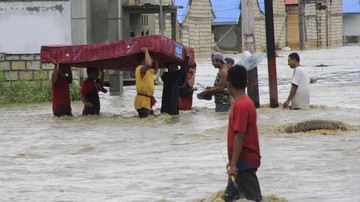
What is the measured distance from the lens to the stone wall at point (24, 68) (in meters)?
24.2

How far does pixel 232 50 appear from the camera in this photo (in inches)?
2479

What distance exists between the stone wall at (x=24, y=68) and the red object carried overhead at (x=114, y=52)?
249 inches

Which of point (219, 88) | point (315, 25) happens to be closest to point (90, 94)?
point (219, 88)

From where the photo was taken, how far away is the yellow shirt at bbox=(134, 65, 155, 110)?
54.7ft

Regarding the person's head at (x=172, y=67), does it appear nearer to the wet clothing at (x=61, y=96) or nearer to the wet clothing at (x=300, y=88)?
the wet clothing at (x=61, y=96)

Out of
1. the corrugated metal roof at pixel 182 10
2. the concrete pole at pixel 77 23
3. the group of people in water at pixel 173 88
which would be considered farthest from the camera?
the corrugated metal roof at pixel 182 10

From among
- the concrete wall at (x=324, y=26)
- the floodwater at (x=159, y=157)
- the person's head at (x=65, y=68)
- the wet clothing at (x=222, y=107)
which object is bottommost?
the floodwater at (x=159, y=157)

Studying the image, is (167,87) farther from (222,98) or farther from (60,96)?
(60,96)

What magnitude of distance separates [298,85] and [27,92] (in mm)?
8263

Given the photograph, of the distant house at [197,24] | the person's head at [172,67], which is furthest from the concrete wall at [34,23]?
the distant house at [197,24]

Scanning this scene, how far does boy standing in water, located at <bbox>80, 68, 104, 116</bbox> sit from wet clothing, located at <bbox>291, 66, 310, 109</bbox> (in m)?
3.56

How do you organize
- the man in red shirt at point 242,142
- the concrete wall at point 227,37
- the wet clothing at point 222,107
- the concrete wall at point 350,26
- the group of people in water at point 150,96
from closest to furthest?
the man in red shirt at point 242,142 → the group of people in water at point 150,96 → the wet clothing at point 222,107 → the concrete wall at point 227,37 → the concrete wall at point 350,26

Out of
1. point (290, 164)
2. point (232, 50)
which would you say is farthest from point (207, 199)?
point (232, 50)

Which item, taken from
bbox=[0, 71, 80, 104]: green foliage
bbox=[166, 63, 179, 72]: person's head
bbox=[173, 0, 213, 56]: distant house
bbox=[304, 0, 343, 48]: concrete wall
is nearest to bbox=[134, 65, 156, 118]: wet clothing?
bbox=[166, 63, 179, 72]: person's head
